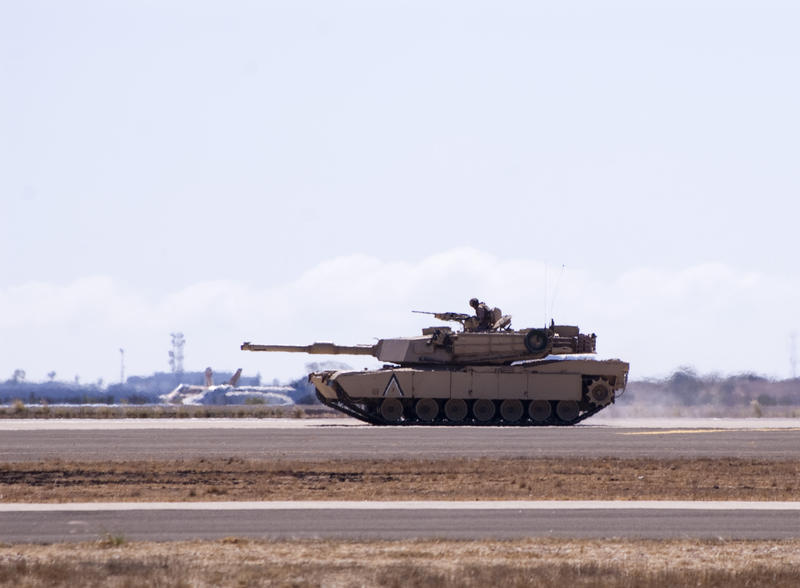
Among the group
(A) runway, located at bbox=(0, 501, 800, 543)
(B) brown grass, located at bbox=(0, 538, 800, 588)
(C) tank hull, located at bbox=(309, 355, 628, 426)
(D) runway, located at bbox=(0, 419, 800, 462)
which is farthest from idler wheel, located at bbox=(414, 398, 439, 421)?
(B) brown grass, located at bbox=(0, 538, 800, 588)

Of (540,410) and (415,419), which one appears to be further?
(540,410)

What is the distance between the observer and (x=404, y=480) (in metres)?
22.8

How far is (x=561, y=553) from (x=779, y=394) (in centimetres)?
5641

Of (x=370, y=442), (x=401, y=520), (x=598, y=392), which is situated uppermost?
(x=598, y=392)

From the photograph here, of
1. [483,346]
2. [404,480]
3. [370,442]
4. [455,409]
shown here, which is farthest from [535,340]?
[404,480]

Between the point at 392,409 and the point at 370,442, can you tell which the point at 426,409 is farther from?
the point at 370,442

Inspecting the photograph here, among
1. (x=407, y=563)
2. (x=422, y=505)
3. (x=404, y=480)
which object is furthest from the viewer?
(x=404, y=480)

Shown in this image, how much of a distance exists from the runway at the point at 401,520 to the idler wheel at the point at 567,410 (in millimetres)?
23849

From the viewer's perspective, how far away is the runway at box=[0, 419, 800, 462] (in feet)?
93.3

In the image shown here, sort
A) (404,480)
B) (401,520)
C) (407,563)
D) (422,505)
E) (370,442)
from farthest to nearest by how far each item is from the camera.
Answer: (370,442)
(404,480)
(422,505)
(401,520)
(407,563)

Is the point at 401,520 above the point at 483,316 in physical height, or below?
below

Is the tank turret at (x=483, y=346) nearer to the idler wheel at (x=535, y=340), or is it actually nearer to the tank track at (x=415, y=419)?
the idler wheel at (x=535, y=340)

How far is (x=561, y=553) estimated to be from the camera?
14680mm

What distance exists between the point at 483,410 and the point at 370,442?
39.1ft
